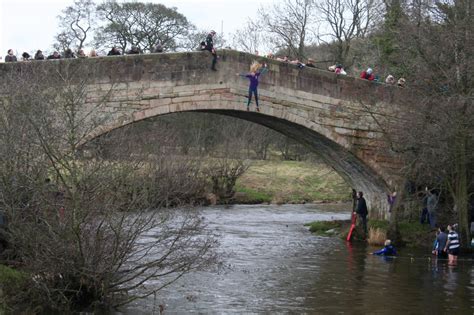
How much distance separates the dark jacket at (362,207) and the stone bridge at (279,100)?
80cm

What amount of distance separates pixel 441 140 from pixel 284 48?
64.1ft

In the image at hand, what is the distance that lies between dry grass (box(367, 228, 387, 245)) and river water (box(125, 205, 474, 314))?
0.48 metres

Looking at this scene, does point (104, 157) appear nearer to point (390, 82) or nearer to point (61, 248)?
point (61, 248)

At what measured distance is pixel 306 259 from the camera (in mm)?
18688

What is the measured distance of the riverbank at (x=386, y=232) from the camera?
70.9ft

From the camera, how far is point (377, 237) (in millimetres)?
21672

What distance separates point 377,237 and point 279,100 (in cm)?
477

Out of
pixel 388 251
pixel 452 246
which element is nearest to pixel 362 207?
pixel 388 251

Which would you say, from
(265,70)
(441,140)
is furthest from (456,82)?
(265,70)

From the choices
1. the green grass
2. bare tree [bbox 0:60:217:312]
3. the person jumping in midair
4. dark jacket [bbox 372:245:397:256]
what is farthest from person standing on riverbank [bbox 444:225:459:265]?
bare tree [bbox 0:60:217:312]

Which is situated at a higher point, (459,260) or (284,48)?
(284,48)

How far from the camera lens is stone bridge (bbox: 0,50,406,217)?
59.6 ft

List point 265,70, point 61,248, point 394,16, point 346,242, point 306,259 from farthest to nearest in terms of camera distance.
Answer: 1. point 394,16
2. point 346,242
3. point 265,70
4. point 306,259
5. point 61,248

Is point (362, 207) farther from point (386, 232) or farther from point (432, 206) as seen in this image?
point (432, 206)
